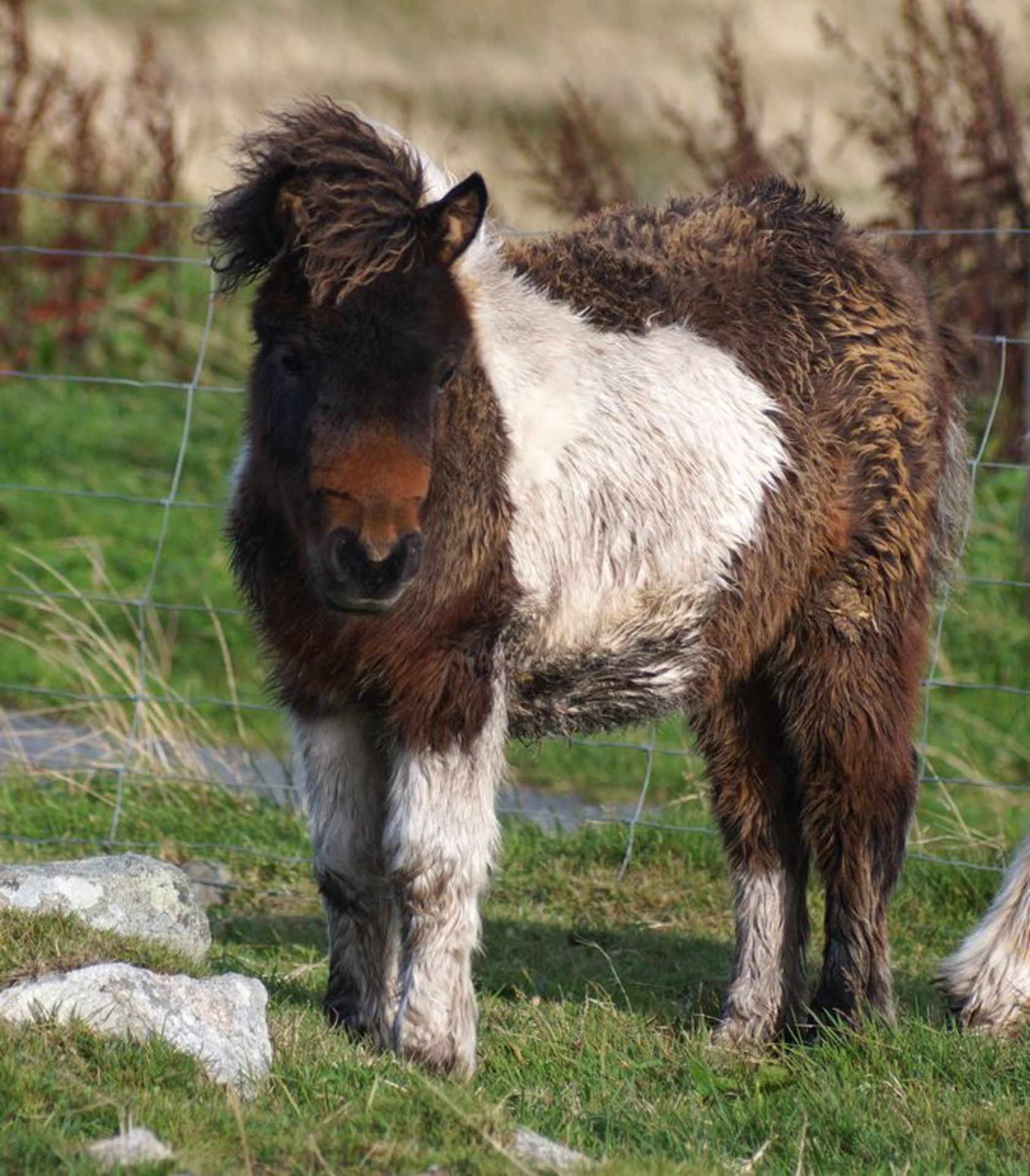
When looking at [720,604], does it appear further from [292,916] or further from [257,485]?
[292,916]

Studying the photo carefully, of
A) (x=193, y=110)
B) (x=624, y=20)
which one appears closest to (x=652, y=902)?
(x=193, y=110)

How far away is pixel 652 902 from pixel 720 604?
1.94m

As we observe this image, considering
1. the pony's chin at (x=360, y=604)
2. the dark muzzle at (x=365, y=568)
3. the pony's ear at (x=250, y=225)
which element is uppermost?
the pony's ear at (x=250, y=225)

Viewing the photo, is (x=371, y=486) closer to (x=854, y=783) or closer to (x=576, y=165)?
(x=854, y=783)

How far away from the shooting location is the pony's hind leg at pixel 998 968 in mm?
5328

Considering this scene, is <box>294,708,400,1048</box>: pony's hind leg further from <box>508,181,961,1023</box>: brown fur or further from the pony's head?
<box>508,181,961,1023</box>: brown fur

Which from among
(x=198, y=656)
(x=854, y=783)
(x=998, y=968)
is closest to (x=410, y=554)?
(x=854, y=783)

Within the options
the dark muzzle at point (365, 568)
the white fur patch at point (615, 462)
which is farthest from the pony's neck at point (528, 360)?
the dark muzzle at point (365, 568)

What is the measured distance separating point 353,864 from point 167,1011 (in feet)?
2.63

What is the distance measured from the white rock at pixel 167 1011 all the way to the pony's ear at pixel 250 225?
1.76 metres

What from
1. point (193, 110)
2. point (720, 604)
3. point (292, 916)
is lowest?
point (292, 916)

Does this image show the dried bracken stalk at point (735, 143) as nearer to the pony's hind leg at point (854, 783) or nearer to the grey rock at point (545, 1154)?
the pony's hind leg at point (854, 783)

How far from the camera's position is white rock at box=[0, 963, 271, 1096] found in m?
4.25

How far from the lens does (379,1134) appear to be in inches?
155
